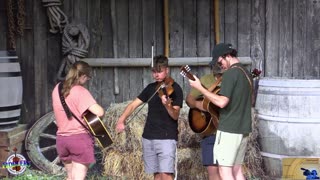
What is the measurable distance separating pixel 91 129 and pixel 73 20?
268 centimetres

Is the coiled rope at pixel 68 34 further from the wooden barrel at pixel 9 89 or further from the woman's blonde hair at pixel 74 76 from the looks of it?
the woman's blonde hair at pixel 74 76

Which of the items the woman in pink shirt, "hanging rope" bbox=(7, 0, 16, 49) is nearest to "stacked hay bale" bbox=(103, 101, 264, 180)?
the woman in pink shirt

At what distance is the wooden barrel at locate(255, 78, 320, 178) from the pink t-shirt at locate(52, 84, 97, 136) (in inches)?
94.6

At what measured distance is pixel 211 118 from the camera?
541 cm

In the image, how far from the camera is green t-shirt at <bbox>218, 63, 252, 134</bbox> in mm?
4879

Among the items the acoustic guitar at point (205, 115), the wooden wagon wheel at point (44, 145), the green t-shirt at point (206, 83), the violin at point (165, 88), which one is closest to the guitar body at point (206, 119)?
the acoustic guitar at point (205, 115)

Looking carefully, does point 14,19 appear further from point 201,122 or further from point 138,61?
point 201,122

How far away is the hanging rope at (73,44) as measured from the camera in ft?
23.6

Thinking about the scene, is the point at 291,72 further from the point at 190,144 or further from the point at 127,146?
the point at 127,146

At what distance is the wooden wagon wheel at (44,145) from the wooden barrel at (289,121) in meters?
2.67

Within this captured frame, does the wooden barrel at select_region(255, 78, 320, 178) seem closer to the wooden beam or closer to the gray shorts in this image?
the wooden beam

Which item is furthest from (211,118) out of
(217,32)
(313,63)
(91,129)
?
(313,63)

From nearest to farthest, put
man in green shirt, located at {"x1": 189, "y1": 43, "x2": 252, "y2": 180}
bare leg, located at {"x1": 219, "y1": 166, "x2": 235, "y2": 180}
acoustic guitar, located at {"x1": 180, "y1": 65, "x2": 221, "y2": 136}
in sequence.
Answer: man in green shirt, located at {"x1": 189, "y1": 43, "x2": 252, "y2": 180} → bare leg, located at {"x1": 219, "y1": 166, "x2": 235, "y2": 180} → acoustic guitar, located at {"x1": 180, "y1": 65, "x2": 221, "y2": 136}

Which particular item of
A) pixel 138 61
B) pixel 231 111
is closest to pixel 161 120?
pixel 231 111
